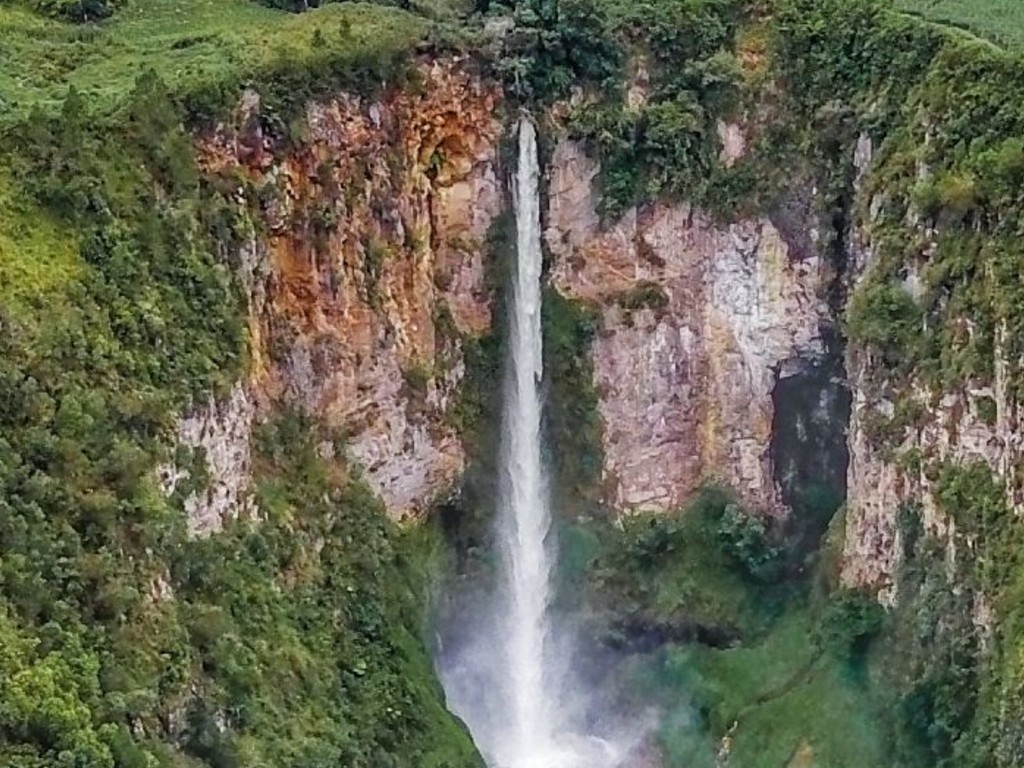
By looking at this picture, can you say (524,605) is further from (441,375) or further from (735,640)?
(441,375)

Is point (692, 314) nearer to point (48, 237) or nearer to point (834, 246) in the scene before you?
point (834, 246)

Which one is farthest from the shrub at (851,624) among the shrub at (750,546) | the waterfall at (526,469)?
the waterfall at (526,469)

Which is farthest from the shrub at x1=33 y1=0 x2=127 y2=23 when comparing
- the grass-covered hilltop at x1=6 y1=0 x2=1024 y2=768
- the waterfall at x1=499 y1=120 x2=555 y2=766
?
the waterfall at x1=499 y1=120 x2=555 y2=766

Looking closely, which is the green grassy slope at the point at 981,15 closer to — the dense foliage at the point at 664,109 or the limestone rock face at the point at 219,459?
the dense foliage at the point at 664,109

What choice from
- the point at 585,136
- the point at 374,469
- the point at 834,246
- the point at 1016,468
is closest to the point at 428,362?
the point at 374,469

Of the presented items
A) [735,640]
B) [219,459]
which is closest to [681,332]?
[735,640]

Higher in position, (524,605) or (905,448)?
(905,448)
